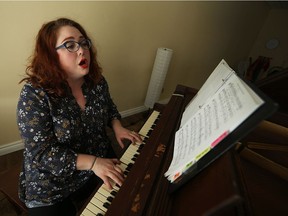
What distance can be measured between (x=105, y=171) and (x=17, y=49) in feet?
4.33

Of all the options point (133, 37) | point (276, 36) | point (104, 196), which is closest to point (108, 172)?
point (104, 196)

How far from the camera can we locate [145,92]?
3117 mm

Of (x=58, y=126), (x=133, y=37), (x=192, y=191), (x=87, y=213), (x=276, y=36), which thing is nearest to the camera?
(x=192, y=191)

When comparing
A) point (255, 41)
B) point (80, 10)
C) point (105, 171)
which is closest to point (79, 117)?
point (105, 171)

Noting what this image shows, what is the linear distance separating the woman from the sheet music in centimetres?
37

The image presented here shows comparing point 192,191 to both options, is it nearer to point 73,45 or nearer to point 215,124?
point 215,124

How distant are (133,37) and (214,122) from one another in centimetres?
202

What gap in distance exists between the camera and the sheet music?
20.2 inches

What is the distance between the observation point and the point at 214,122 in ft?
2.04

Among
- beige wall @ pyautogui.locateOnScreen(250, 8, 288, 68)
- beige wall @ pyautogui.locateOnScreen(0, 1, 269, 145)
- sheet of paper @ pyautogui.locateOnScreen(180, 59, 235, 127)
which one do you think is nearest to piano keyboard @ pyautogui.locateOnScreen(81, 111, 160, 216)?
sheet of paper @ pyautogui.locateOnScreen(180, 59, 235, 127)

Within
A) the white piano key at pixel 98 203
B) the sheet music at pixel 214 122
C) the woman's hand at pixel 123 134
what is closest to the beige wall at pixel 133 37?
the woman's hand at pixel 123 134

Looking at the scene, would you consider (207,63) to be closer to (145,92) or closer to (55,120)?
(145,92)

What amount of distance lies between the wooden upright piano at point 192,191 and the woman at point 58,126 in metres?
0.15

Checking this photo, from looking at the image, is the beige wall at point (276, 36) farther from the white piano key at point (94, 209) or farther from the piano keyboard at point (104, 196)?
the white piano key at point (94, 209)
